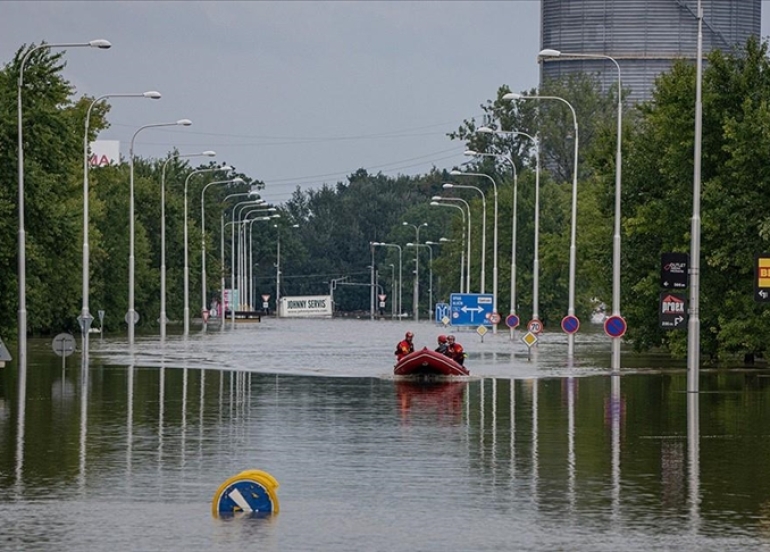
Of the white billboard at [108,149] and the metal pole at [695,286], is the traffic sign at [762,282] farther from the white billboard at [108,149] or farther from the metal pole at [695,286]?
the white billboard at [108,149]

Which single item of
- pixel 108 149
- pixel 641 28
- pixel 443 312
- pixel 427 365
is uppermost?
pixel 641 28

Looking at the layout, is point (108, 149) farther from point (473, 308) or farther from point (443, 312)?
point (473, 308)

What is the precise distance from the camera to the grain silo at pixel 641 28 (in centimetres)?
16788

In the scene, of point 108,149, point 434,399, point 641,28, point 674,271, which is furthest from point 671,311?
point 641,28

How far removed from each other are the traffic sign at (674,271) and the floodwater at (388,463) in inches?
94.8

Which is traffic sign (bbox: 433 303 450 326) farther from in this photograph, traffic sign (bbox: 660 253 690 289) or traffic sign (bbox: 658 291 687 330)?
traffic sign (bbox: 660 253 690 289)

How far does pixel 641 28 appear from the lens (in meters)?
169

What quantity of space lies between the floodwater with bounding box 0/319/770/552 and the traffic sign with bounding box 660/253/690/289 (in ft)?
7.90

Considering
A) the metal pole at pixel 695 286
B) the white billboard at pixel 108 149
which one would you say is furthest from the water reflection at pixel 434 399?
the white billboard at pixel 108 149

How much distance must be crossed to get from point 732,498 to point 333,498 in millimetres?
4154

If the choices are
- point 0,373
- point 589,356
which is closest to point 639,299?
point 589,356

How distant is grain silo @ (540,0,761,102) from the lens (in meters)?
168

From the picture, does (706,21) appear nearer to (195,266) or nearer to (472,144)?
(472,144)

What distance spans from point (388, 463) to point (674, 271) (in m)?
17.7
